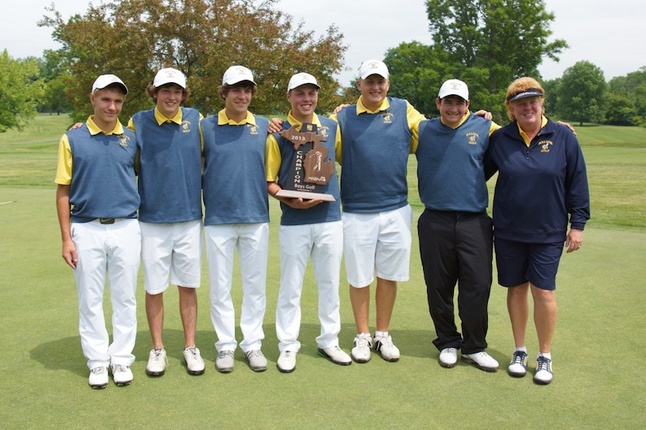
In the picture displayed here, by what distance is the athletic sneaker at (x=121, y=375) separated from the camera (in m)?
4.17

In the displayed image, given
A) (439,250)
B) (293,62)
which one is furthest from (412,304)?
(293,62)

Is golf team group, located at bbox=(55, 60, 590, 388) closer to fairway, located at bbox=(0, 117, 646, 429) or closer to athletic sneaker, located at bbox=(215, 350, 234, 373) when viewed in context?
athletic sneaker, located at bbox=(215, 350, 234, 373)

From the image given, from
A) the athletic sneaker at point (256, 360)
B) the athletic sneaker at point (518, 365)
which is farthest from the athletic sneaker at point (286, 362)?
the athletic sneaker at point (518, 365)

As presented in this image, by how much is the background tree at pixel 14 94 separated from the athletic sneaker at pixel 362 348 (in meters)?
43.3

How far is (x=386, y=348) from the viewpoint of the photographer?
15.4 ft

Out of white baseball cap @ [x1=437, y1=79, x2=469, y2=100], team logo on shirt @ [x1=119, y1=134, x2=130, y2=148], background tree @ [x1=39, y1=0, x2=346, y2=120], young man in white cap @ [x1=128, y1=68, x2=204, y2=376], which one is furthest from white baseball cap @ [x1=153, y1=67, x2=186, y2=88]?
background tree @ [x1=39, y1=0, x2=346, y2=120]

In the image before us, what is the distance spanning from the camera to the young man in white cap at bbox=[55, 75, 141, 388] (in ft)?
13.6

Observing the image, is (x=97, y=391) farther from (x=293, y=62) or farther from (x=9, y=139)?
(x=9, y=139)

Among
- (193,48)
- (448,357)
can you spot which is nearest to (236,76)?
(448,357)

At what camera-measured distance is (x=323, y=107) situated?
2216 cm

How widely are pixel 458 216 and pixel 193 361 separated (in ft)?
6.98

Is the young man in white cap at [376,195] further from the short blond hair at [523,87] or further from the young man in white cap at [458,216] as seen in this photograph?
the short blond hair at [523,87]

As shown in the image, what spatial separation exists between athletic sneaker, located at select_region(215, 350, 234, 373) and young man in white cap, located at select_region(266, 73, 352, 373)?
348mm

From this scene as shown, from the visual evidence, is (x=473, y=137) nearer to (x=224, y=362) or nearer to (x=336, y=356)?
(x=336, y=356)
